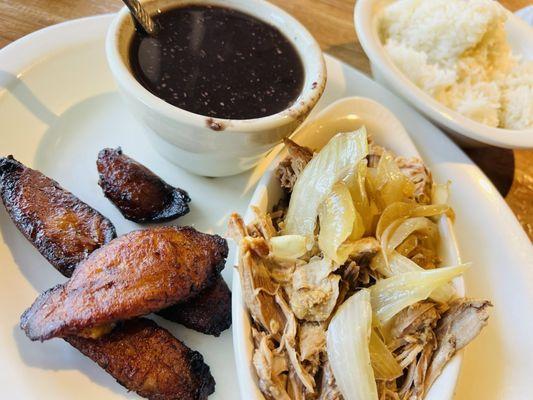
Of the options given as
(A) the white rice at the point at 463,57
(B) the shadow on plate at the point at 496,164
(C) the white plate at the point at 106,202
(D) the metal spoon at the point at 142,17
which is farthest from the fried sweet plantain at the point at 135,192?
(B) the shadow on plate at the point at 496,164

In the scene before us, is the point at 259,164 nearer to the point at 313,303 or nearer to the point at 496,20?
the point at 313,303

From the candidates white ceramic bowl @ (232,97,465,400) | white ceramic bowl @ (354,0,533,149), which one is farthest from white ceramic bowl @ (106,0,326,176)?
white ceramic bowl @ (354,0,533,149)

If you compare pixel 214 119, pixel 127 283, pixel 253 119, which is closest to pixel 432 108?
pixel 253 119

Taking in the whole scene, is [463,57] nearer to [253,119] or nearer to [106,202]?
[253,119]

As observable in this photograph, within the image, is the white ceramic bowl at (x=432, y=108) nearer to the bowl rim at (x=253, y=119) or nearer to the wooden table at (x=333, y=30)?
the wooden table at (x=333, y=30)

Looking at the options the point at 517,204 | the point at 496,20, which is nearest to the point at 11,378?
the point at 517,204

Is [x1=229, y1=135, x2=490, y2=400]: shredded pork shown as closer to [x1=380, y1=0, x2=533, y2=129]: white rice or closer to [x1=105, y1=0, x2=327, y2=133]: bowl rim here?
[x1=105, y1=0, x2=327, y2=133]: bowl rim
